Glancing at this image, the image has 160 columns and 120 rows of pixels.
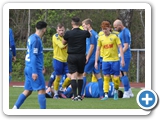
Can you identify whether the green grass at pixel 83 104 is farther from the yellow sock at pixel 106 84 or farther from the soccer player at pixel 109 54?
the soccer player at pixel 109 54

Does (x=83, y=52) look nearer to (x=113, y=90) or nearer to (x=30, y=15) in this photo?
(x=113, y=90)

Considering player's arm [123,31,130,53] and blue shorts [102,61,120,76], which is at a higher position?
player's arm [123,31,130,53]

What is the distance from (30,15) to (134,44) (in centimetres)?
476

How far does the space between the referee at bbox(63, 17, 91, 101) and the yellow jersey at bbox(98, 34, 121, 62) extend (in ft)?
2.38

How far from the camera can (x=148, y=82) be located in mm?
9766

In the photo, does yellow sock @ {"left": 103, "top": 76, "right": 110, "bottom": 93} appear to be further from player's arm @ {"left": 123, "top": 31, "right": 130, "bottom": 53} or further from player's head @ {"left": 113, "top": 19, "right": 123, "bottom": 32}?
player's head @ {"left": 113, "top": 19, "right": 123, "bottom": 32}

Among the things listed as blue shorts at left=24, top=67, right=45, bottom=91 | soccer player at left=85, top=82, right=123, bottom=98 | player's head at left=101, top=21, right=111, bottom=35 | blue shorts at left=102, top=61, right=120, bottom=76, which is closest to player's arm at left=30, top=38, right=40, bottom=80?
blue shorts at left=24, top=67, right=45, bottom=91

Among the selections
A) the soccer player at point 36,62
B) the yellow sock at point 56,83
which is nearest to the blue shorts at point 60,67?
the yellow sock at point 56,83

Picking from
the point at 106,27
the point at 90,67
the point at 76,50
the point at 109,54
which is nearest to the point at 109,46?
the point at 109,54

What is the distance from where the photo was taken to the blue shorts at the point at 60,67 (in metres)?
14.5

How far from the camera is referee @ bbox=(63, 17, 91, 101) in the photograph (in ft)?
Answer: 42.8
